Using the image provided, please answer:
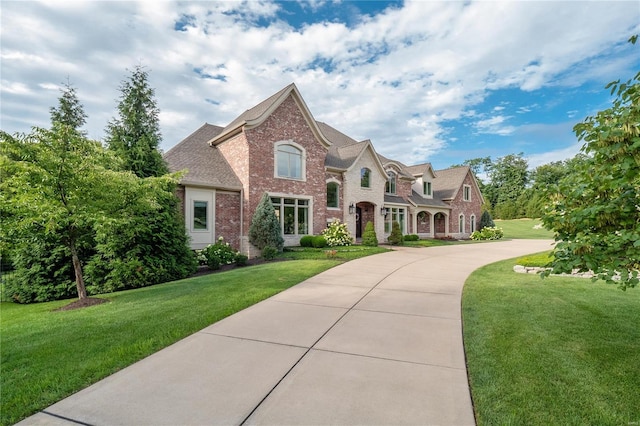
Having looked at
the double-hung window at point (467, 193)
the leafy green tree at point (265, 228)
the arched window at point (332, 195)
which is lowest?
the leafy green tree at point (265, 228)

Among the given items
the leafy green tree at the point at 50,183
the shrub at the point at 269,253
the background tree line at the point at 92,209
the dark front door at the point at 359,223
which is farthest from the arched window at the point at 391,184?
→ the leafy green tree at the point at 50,183

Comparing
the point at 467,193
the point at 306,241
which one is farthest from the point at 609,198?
the point at 467,193

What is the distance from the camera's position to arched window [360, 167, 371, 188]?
1949cm

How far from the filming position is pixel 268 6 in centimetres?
944

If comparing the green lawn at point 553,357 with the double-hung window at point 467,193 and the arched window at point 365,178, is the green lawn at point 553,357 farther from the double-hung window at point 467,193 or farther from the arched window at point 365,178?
the double-hung window at point 467,193

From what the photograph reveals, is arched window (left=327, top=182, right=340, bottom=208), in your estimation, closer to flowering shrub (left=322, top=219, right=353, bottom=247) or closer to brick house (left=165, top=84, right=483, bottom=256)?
brick house (left=165, top=84, right=483, bottom=256)

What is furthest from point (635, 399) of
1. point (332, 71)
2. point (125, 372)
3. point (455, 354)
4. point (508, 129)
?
point (508, 129)

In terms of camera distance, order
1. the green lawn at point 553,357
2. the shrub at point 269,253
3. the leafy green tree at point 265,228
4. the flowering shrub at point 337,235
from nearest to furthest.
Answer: the green lawn at point 553,357 < the shrub at point 269,253 < the leafy green tree at point 265,228 < the flowering shrub at point 337,235

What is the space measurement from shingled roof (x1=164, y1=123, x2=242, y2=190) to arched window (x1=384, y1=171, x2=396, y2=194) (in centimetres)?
1248

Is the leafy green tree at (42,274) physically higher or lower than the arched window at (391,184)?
lower

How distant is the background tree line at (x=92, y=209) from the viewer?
5.74 metres

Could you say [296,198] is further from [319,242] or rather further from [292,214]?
[319,242]

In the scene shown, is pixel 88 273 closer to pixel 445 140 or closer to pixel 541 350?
pixel 541 350

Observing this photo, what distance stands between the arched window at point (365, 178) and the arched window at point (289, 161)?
4941 millimetres
